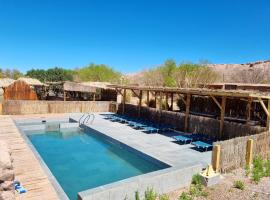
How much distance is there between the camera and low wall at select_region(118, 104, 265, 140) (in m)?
11.8

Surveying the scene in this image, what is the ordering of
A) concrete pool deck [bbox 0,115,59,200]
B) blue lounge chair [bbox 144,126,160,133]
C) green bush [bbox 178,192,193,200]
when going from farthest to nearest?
blue lounge chair [bbox 144,126,160,133]
green bush [bbox 178,192,193,200]
concrete pool deck [bbox 0,115,59,200]

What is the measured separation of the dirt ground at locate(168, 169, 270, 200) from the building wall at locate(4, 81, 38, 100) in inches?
826

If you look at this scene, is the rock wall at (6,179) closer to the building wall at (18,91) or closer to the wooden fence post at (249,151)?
the wooden fence post at (249,151)

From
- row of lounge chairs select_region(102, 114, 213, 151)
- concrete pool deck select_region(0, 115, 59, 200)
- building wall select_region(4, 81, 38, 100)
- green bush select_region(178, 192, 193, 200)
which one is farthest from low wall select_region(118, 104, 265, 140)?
building wall select_region(4, 81, 38, 100)

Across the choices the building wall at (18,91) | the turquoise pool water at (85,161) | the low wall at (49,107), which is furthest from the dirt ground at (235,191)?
the building wall at (18,91)

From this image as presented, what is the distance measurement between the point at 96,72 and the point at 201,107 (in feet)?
141

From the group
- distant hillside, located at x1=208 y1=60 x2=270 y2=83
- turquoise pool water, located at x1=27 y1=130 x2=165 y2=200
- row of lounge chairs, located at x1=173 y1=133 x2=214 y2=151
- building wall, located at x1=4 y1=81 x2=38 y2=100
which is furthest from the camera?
distant hillside, located at x1=208 y1=60 x2=270 y2=83

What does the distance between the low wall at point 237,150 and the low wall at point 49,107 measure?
1509cm

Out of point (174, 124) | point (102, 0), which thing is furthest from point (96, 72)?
point (174, 124)

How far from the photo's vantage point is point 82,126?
17.8 meters

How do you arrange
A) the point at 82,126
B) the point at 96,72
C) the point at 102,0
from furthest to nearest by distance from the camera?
the point at 96,72 → the point at 102,0 → the point at 82,126

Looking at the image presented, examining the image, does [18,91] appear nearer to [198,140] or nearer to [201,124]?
[201,124]

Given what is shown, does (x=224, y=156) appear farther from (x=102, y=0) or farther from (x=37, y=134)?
(x=102, y=0)

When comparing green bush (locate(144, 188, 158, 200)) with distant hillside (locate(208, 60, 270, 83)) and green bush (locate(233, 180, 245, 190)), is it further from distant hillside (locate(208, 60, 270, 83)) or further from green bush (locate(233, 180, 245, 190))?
distant hillside (locate(208, 60, 270, 83))
